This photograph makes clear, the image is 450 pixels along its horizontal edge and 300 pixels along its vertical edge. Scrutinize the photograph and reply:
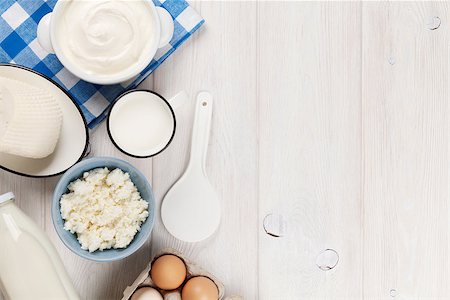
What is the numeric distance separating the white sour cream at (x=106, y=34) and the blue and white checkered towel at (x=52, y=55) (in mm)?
77

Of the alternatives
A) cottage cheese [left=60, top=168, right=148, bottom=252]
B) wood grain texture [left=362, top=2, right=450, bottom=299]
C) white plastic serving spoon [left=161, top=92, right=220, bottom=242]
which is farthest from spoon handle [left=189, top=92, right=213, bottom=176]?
wood grain texture [left=362, top=2, right=450, bottom=299]

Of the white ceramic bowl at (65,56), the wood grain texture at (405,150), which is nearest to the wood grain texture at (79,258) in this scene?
the white ceramic bowl at (65,56)

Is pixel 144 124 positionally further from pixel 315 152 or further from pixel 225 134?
pixel 315 152

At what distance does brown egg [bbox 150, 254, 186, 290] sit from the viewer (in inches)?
29.3

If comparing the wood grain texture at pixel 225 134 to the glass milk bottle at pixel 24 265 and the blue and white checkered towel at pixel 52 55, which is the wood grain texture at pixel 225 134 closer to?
the blue and white checkered towel at pixel 52 55

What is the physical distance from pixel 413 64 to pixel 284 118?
0.19 metres

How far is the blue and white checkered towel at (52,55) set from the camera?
2.44 feet

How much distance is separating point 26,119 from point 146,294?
257 millimetres

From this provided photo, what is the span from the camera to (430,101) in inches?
32.2

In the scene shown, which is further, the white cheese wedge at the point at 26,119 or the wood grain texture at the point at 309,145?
the wood grain texture at the point at 309,145

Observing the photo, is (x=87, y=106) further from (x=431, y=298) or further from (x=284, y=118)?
(x=431, y=298)

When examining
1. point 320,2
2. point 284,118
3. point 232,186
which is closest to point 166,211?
point 232,186

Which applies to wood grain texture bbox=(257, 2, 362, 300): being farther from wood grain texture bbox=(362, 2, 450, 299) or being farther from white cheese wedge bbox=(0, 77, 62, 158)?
white cheese wedge bbox=(0, 77, 62, 158)

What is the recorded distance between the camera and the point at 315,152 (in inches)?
32.0
